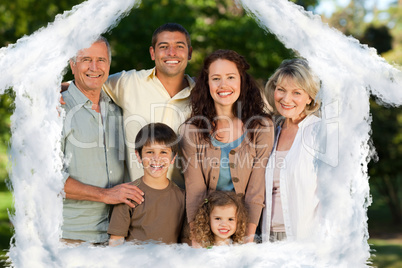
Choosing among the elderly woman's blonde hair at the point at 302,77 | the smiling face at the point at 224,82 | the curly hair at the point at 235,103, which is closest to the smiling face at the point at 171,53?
the curly hair at the point at 235,103

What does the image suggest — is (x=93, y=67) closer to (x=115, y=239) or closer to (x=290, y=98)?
(x=115, y=239)

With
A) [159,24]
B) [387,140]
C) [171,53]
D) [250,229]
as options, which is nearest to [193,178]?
[250,229]

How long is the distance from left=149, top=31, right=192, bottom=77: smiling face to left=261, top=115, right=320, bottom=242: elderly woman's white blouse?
919 mm

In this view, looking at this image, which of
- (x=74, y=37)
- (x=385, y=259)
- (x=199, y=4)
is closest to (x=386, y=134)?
(x=385, y=259)

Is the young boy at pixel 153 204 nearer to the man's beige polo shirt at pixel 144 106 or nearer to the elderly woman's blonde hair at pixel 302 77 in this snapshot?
the man's beige polo shirt at pixel 144 106

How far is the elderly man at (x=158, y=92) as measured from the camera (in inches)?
127

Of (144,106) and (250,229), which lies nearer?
(250,229)

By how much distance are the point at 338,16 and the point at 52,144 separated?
2083 cm

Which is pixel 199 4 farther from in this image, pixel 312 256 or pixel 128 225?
pixel 312 256

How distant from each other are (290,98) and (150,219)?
1.11 meters

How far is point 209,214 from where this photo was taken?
2863 millimetres

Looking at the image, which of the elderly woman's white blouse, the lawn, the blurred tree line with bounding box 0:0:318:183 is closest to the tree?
the lawn

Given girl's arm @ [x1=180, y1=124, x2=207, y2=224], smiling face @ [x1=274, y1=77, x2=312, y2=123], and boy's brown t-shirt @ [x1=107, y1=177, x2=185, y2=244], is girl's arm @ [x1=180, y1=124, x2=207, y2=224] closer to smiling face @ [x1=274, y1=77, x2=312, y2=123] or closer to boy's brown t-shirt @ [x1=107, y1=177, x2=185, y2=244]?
boy's brown t-shirt @ [x1=107, y1=177, x2=185, y2=244]

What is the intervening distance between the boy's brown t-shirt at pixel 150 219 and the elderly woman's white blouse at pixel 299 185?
23.5 inches
